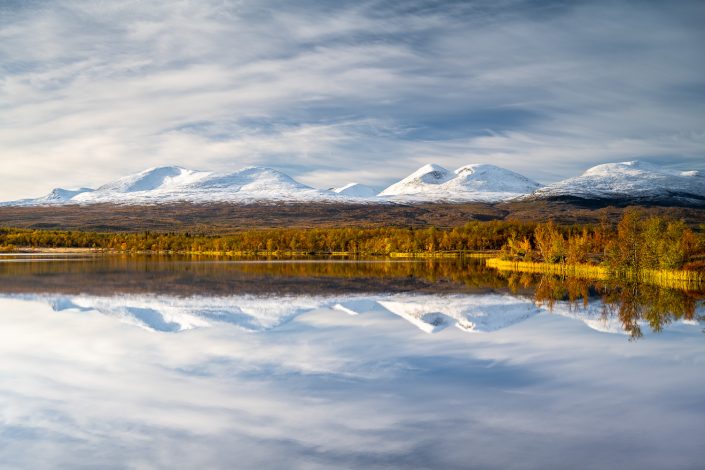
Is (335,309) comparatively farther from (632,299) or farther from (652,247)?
(652,247)

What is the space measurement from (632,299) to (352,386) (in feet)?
51.3

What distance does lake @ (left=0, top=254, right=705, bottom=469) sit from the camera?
746 centimetres

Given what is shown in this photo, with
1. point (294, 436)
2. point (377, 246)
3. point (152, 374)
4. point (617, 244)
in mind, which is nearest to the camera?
point (294, 436)

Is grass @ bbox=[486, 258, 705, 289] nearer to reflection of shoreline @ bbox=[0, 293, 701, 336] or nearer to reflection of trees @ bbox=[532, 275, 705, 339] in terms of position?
reflection of trees @ bbox=[532, 275, 705, 339]

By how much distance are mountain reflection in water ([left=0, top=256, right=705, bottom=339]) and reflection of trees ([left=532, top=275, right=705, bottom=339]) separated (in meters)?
0.03

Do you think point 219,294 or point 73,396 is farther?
point 219,294

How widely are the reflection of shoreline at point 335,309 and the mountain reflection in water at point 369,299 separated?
0.09ft

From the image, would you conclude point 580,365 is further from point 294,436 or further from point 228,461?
point 228,461

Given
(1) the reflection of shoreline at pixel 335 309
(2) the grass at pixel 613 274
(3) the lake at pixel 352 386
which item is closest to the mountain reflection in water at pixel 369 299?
(1) the reflection of shoreline at pixel 335 309

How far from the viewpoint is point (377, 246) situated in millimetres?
83438

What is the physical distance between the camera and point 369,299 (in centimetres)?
2384

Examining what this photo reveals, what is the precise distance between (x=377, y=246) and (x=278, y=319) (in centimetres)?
6542

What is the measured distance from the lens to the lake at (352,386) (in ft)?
24.5

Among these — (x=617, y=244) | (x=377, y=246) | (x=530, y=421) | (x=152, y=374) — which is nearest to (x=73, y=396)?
(x=152, y=374)
